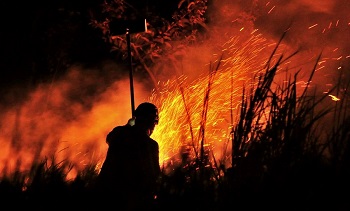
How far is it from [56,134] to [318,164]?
776 cm

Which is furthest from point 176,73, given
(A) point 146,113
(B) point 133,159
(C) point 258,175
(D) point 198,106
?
(C) point 258,175

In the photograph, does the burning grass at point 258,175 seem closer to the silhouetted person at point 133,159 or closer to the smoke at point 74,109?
the silhouetted person at point 133,159

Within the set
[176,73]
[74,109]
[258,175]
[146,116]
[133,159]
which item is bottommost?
[258,175]

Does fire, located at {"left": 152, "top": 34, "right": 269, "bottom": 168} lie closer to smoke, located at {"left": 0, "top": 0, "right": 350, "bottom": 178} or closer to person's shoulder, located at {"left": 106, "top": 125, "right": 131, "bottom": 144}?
smoke, located at {"left": 0, "top": 0, "right": 350, "bottom": 178}

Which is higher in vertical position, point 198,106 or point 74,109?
point 74,109

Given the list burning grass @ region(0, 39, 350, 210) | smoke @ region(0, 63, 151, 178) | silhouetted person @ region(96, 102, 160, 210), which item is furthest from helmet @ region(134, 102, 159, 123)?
smoke @ region(0, 63, 151, 178)

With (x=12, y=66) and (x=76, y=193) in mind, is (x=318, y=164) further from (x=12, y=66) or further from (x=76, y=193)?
(x=12, y=66)

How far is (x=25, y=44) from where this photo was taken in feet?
36.3

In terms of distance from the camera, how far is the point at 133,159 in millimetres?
4961

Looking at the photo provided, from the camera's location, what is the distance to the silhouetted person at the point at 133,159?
4279 millimetres

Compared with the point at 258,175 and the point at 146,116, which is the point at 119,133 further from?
the point at 258,175

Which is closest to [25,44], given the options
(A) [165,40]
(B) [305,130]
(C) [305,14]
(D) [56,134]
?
(D) [56,134]

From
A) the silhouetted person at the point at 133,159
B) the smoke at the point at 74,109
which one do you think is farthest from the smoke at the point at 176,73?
the silhouetted person at the point at 133,159

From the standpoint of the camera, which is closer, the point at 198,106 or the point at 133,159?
the point at 133,159
